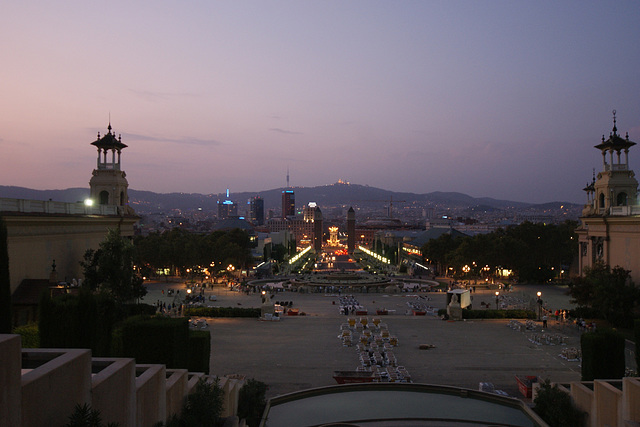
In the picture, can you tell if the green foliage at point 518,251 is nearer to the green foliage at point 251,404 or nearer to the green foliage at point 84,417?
the green foliage at point 251,404

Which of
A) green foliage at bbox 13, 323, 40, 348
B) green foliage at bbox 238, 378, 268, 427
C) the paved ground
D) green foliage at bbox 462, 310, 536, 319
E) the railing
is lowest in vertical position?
the paved ground

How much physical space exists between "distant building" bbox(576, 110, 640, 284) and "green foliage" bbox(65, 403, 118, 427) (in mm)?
36970

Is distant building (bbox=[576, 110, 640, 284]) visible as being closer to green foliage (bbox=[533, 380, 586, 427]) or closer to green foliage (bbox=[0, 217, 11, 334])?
green foliage (bbox=[533, 380, 586, 427])

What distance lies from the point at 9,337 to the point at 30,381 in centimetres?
61

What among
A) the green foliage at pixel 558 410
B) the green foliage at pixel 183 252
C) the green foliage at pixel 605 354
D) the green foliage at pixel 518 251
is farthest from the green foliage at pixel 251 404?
the green foliage at pixel 518 251

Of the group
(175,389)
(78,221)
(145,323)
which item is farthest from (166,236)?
(175,389)

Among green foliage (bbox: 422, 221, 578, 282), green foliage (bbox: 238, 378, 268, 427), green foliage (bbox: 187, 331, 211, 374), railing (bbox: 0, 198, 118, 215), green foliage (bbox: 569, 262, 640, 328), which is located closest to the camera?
green foliage (bbox: 238, 378, 268, 427)

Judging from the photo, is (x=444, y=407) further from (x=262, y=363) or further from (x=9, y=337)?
(x=262, y=363)

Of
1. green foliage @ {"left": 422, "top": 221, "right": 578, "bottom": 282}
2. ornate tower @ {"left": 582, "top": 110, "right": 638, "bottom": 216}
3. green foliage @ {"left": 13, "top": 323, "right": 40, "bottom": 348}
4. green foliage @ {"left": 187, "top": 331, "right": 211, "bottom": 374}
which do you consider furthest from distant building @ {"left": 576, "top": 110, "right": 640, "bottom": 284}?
green foliage @ {"left": 13, "top": 323, "right": 40, "bottom": 348}

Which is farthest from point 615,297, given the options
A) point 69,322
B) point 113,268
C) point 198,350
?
point 69,322

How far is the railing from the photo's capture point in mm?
25328

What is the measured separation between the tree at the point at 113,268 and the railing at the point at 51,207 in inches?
127

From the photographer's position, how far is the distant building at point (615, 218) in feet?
123

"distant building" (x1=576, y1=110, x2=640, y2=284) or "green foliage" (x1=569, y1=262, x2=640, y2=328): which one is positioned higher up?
"distant building" (x1=576, y1=110, x2=640, y2=284)
